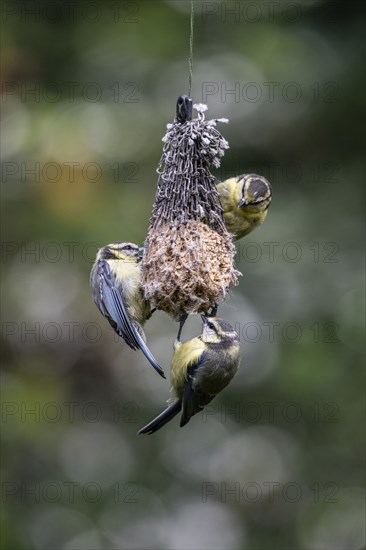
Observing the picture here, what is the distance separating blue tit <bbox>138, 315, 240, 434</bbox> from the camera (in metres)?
4.22

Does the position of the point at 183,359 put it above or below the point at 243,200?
below

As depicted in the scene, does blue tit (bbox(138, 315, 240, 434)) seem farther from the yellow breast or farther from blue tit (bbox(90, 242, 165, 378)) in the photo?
blue tit (bbox(90, 242, 165, 378))

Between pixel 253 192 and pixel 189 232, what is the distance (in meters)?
0.62

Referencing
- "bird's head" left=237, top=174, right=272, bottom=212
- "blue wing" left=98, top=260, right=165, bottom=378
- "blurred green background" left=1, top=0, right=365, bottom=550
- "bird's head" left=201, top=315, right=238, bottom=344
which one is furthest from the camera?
"blurred green background" left=1, top=0, right=365, bottom=550

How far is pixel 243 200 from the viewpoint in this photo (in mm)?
4445

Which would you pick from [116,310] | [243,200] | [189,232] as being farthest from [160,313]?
[189,232]

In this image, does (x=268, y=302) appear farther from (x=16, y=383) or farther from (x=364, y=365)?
(x=16, y=383)

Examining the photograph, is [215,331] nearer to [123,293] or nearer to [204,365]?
[204,365]

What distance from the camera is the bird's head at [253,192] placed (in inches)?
175

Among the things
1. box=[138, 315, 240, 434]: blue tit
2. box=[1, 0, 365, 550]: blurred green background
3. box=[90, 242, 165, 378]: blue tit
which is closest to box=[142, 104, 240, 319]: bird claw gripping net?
box=[90, 242, 165, 378]: blue tit

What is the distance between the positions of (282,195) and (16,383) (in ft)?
8.96

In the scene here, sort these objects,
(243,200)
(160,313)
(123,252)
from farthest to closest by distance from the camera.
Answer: (160,313), (243,200), (123,252)

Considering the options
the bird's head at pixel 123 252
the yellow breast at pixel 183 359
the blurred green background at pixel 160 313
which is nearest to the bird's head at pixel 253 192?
the bird's head at pixel 123 252

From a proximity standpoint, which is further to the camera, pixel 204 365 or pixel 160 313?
pixel 160 313
